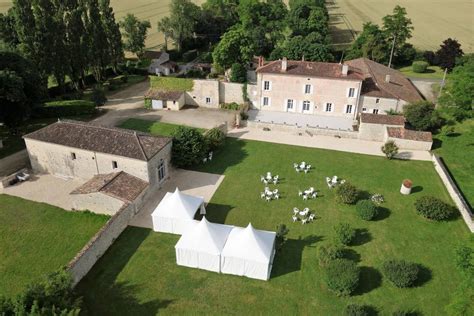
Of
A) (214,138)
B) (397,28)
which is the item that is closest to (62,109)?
(214,138)

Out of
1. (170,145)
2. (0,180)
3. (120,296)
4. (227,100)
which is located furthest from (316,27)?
(120,296)

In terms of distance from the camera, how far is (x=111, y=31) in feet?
183

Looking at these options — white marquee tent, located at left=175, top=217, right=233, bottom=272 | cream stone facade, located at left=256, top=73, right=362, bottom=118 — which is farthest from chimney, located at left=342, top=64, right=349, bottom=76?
white marquee tent, located at left=175, top=217, right=233, bottom=272

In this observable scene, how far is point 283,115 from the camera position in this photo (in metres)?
45.4

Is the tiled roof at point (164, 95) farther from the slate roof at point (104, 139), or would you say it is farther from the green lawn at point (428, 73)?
the green lawn at point (428, 73)

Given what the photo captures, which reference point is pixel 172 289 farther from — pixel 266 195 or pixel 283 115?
pixel 283 115

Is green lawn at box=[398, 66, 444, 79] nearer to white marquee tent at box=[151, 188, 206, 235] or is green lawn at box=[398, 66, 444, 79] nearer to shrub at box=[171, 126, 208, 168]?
shrub at box=[171, 126, 208, 168]

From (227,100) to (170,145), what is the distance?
1808cm

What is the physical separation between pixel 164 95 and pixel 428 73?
148 feet

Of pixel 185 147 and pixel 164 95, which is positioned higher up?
pixel 164 95

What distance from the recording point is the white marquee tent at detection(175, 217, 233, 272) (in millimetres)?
21844

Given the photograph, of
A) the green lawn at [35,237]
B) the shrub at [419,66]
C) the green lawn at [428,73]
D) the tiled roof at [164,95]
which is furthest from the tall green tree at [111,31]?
the shrub at [419,66]

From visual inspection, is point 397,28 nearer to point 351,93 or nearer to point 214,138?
point 351,93

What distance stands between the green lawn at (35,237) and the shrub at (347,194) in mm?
17908
